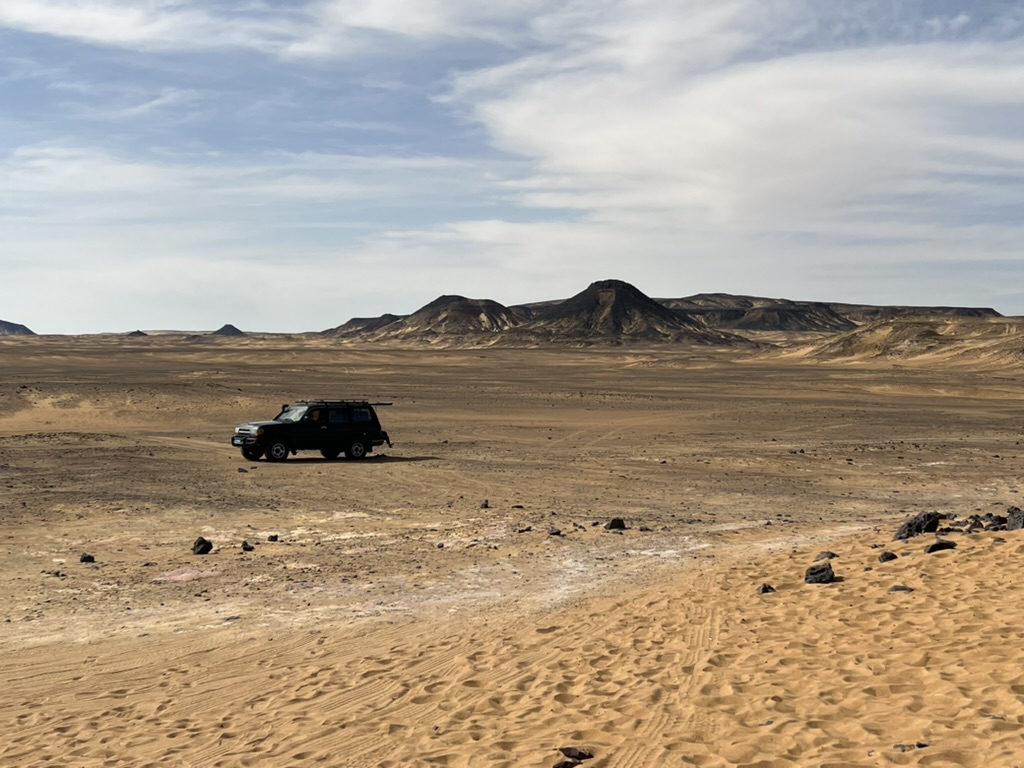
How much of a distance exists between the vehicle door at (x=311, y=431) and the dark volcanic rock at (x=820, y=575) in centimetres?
1907

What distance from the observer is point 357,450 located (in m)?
29.2

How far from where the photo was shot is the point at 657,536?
54.9 feet

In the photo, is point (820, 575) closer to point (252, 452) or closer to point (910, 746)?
point (910, 746)

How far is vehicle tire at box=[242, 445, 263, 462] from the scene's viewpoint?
28250 millimetres

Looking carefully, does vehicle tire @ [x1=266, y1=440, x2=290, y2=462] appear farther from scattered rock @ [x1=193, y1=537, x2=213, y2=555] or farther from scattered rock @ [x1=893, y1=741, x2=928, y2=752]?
scattered rock @ [x1=893, y1=741, x2=928, y2=752]

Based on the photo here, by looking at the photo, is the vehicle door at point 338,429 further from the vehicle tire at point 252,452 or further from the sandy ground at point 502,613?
the vehicle tire at point 252,452

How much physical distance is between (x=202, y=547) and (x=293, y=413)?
14430 mm

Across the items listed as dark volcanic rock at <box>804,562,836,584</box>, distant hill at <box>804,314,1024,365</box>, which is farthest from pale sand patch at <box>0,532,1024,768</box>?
distant hill at <box>804,314,1024,365</box>

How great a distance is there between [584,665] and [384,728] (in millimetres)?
2277

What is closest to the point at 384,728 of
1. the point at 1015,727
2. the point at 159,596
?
the point at 1015,727

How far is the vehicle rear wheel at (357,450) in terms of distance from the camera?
29172 mm

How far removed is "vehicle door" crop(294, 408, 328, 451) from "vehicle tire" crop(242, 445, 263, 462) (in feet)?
3.51

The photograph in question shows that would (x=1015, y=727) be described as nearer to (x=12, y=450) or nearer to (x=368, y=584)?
(x=368, y=584)

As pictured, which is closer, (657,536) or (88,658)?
(88,658)
